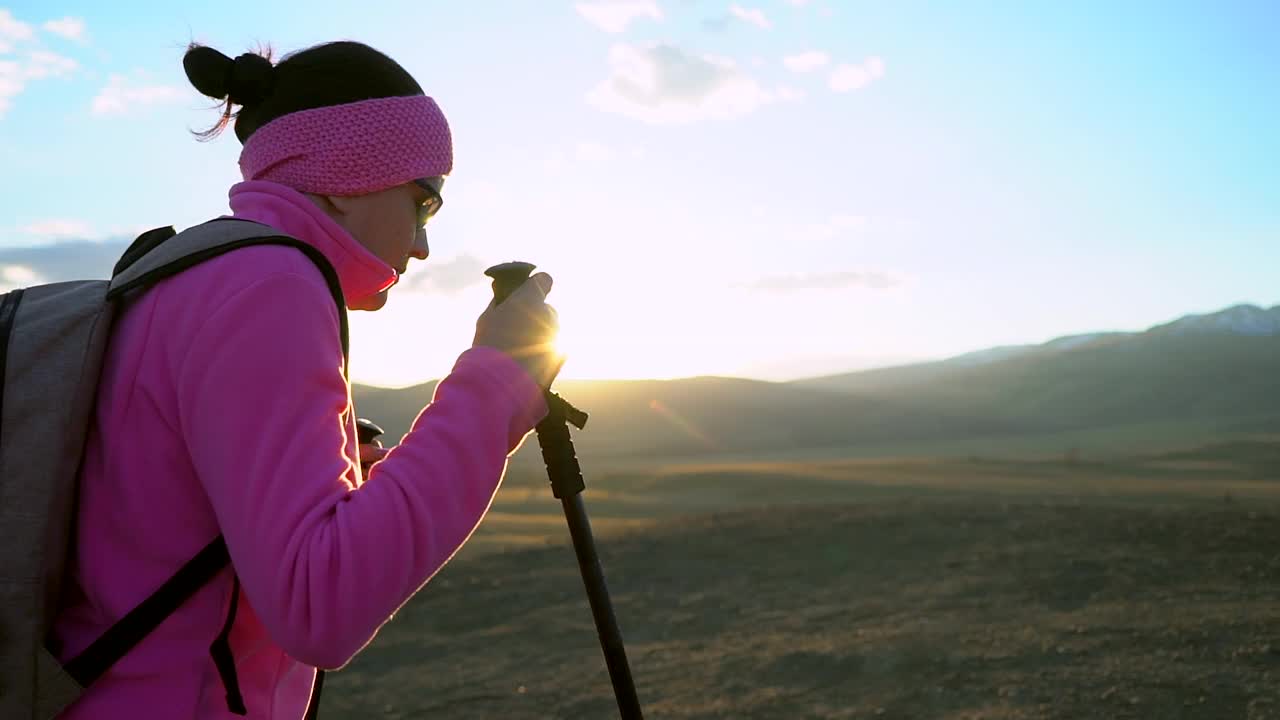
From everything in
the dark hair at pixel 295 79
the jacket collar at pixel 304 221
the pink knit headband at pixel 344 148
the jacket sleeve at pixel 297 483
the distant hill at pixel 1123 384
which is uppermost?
the dark hair at pixel 295 79

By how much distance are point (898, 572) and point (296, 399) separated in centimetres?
951

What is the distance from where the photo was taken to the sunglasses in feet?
5.23

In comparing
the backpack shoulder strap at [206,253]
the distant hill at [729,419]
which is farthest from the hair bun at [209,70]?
the distant hill at [729,419]

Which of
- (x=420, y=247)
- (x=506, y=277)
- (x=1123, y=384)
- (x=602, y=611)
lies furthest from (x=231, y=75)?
(x=1123, y=384)

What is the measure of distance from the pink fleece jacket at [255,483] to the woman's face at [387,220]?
0.27 metres

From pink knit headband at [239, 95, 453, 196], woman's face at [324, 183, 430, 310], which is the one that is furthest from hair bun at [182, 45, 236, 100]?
woman's face at [324, 183, 430, 310]

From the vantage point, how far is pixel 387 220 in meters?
1.56

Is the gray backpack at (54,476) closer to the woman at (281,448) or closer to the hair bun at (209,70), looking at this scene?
the woman at (281,448)

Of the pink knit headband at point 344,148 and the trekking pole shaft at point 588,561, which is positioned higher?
the pink knit headband at point 344,148

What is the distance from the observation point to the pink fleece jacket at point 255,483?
1.17 meters

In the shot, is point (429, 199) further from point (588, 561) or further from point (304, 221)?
point (588, 561)

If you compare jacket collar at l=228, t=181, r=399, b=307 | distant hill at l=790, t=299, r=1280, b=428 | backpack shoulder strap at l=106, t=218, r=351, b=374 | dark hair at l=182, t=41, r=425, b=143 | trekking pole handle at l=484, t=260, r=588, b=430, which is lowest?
distant hill at l=790, t=299, r=1280, b=428

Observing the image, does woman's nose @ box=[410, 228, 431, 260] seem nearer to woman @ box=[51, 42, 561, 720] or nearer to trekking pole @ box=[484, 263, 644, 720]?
woman @ box=[51, 42, 561, 720]

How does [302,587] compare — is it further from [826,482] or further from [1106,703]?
[826,482]
